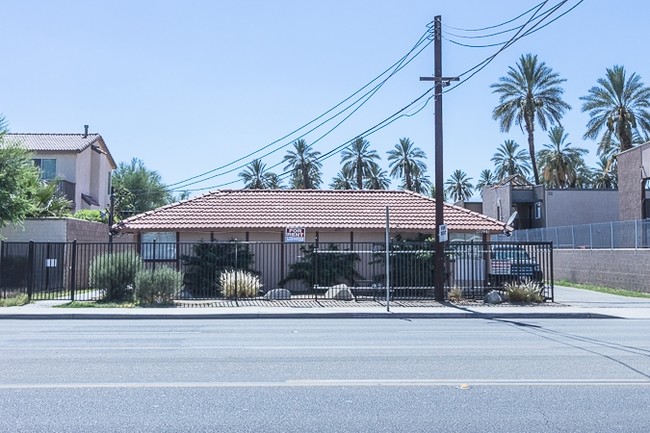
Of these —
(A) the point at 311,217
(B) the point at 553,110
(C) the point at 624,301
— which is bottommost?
(C) the point at 624,301

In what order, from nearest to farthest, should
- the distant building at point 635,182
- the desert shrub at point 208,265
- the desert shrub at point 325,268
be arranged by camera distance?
the desert shrub at point 208,265 → the desert shrub at point 325,268 → the distant building at point 635,182

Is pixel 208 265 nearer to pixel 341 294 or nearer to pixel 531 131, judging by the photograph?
pixel 341 294

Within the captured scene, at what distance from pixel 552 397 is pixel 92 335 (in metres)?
9.54

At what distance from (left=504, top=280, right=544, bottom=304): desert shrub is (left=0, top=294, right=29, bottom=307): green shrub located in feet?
50.5

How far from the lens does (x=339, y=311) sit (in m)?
19.1

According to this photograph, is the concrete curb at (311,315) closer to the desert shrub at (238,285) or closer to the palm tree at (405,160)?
the desert shrub at (238,285)

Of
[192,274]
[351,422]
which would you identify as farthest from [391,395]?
[192,274]

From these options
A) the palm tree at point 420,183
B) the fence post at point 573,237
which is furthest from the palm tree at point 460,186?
the fence post at point 573,237

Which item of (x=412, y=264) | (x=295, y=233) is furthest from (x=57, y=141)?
(x=412, y=264)

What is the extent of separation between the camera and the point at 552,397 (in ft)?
24.3

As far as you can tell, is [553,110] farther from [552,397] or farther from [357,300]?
[552,397]

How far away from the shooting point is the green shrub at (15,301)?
2017cm

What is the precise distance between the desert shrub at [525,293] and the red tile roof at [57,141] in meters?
25.7

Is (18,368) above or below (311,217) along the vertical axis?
below
